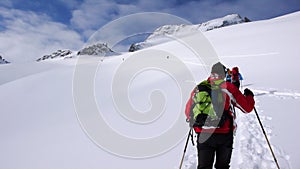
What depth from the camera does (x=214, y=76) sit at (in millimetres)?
2951

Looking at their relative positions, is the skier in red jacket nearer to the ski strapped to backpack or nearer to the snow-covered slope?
the ski strapped to backpack

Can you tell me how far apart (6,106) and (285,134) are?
11992 mm

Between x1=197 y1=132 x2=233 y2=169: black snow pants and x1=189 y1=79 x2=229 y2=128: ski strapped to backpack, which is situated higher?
x1=189 y1=79 x2=229 y2=128: ski strapped to backpack

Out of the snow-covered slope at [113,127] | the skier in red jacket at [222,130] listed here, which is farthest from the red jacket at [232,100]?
the snow-covered slope at [113,127]

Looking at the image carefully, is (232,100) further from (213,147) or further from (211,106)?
(213,147)

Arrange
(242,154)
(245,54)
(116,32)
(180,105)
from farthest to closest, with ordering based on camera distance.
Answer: (245,54) → (180,105) → (116,32) → (242,154)

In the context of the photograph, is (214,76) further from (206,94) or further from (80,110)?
(80,110)

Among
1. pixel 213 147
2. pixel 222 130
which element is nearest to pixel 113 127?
pixel 213 147

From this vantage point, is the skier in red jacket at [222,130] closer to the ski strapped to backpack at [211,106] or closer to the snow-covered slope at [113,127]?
the ski strapped to backpack at [211,106]

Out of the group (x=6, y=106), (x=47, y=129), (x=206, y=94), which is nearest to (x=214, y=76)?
(x=206, y=94)

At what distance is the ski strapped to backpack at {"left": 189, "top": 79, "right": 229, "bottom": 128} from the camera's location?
2816 millimetres

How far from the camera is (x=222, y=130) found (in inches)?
112

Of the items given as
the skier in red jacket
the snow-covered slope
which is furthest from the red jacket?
the snow-covered slope

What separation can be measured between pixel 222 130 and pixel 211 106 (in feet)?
1.15
